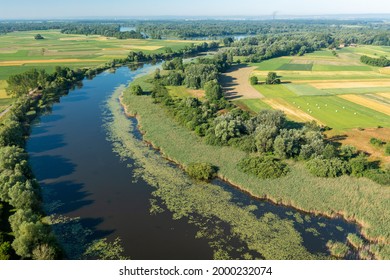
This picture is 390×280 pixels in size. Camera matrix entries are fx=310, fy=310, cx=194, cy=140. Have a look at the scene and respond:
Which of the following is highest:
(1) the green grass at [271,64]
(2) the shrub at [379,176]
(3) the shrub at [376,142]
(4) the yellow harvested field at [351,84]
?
(1) the green grass at [271,64]

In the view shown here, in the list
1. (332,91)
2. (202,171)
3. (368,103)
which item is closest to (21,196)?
(202,171)

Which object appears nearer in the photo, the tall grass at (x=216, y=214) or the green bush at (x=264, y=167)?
the tall grass at (x=216, y=214)

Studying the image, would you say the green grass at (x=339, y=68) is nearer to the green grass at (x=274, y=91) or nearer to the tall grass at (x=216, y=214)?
the green grass at (x=274, y=91)

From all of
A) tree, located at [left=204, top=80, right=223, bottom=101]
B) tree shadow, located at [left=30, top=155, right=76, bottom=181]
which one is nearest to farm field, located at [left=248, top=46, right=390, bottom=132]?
tree, located at [left=204, top=80, right=223, bottom=101]

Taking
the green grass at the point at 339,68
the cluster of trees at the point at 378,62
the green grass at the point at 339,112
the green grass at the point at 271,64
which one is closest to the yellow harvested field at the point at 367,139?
the green grass at the point at 339,112

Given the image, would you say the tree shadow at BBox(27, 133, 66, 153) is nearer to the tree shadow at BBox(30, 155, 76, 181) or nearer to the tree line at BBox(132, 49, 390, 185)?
the tree shadow at BBox(30, 155, 76, 181)
